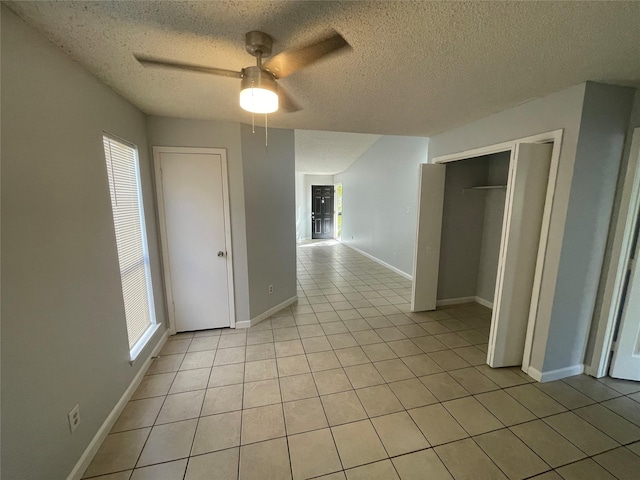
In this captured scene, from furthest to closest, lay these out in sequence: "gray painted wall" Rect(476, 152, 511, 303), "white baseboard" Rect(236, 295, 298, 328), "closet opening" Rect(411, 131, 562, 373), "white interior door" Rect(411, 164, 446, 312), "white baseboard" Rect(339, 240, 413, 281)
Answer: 1. "white baseboard" Rect(339, 240, 413, 281)
2. "gray painted wall" Rect(476, 152, 511, 303)
3. "white interior door" Rect(411, 164, 446, 312)
4. "white baseboard" Rect(236, 295, 298, 328)
5. "closet opening" Rect(411, 131, 562, 373)

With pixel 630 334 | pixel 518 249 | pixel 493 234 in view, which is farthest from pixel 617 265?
pixel 493 234

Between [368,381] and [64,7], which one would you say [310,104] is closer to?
[64,7]

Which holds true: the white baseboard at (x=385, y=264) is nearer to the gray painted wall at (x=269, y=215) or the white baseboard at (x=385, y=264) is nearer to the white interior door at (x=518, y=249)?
the gray painted wall at (x=269, y=215)

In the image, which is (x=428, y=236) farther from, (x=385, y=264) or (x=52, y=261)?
(x=52, y=261)

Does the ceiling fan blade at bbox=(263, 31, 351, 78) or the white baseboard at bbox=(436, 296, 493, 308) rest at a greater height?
the ceiling fan blade at bbox=(263, 31, 351, 78)

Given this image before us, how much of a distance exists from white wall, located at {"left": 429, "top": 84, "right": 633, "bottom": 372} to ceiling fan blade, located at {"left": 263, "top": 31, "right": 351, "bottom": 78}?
1.90 meters

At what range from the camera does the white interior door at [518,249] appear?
206 cm

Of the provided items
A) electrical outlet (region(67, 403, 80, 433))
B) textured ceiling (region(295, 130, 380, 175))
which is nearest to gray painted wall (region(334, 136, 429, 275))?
textured ceiling (region(295, 130, 380, 175))

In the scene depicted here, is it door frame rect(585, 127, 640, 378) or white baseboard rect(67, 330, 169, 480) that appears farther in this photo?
door frame rect(585, 127, 640, 378)

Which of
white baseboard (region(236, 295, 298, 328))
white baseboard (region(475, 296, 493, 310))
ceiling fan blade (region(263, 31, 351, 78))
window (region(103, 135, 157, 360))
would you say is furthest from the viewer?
white baseboard (region(475, 296, 493, 310))

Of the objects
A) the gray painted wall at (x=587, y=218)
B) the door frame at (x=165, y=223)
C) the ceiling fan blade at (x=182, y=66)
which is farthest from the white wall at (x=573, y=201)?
the door frame at (x=165, y=223)

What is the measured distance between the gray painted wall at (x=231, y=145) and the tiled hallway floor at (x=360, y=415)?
64 centimetres

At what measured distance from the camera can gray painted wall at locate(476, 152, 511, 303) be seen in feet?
11.2

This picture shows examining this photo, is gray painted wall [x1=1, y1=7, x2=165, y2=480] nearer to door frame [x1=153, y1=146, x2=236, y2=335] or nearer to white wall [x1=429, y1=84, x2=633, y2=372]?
door frame [x1=153, y1=146, x2=236, y2=335]
